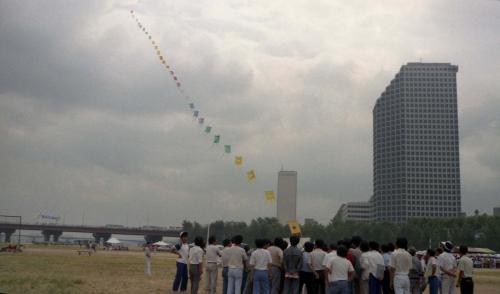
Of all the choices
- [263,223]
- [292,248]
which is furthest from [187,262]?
[263,223]

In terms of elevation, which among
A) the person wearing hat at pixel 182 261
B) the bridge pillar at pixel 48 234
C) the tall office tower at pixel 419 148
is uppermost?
the tall office tower at pixel 419 148

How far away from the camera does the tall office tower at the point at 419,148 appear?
135625 mm

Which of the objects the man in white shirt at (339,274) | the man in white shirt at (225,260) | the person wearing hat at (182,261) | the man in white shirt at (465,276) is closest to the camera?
the man in white shirt at (339,274)

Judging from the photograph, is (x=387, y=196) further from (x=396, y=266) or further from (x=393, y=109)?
(x=396, y=266)

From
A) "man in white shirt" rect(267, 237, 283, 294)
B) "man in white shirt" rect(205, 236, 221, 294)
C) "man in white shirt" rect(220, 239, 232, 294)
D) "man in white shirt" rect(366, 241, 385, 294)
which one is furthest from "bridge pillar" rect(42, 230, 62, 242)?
"man in white shirt" rect(366, 241, 385, 294)

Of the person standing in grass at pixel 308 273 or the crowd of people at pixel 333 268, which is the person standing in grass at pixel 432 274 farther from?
the person standing in grass at pixel 308 273

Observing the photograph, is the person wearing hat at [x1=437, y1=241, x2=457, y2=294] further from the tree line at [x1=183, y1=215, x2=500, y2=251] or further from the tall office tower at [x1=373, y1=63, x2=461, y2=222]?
the tall office tower at [x1=373, y1=63, x2=461, y2=222]

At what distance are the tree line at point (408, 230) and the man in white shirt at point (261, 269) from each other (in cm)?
5790

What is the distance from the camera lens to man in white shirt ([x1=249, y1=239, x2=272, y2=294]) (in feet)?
41.5

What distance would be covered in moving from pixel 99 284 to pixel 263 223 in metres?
71.7

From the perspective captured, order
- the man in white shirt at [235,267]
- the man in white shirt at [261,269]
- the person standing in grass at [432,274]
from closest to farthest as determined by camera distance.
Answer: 1. the man in white shirt at [261,269]
2. the man in white shirt at [235,267]
3. the person standing in grass at [432,274]

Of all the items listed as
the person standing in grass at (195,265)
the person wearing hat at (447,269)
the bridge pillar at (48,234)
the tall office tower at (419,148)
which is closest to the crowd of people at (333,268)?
the person wearing hat at (447,269)

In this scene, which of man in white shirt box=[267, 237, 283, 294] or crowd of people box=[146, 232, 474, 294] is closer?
crowd of people box=[146, 232, 474, 294]

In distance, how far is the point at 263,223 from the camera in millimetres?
89875
